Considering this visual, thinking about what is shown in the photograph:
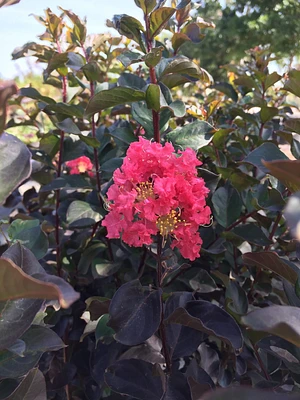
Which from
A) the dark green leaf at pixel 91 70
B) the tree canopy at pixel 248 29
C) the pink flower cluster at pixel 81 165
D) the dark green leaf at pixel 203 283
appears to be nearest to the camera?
the dark green leaf at pixel 203 283

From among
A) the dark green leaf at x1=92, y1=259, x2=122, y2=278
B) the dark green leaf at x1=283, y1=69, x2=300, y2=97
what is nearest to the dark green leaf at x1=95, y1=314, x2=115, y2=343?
the dark green leaf at x1=92, y1=259, x2=122, y2=278

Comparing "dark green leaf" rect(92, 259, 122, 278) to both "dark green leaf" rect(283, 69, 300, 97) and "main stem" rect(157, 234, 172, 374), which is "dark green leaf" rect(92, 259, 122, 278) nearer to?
"main stem" rect(157, 234, 172, 374)

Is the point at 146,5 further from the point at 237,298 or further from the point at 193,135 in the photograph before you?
the point at 237,298

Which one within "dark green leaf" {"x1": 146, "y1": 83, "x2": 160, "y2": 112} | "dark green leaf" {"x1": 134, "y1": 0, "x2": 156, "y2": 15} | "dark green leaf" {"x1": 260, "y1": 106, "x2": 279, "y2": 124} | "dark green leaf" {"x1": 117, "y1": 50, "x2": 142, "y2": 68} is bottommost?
"dark green leaf" {"x1": 260, "y1": 106, "x2": 279, "y2": 124}

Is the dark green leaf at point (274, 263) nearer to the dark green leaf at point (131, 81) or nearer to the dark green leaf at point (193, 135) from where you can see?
the dark green leaf at point (193, 135)

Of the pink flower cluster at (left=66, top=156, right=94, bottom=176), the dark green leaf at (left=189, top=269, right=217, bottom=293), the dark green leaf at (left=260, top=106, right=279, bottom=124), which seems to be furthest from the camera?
the pink flower cluster at (left=66, top=156, right=94, bottom=176)

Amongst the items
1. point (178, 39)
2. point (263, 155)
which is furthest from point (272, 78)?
point (263, 155)

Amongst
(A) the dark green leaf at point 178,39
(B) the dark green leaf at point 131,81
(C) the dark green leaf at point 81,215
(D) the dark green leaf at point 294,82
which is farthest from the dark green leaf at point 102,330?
(A) the dark green leaf at point 178,39

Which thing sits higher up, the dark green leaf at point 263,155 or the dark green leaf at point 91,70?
the dark green leaf at point 91,70

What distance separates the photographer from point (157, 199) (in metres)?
0.87

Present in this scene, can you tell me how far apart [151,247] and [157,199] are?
0.64 ft

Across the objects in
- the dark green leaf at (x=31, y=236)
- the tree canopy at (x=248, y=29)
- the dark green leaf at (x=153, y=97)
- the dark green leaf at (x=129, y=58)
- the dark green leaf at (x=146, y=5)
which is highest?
the dark green leaf at (x=146, y=5)

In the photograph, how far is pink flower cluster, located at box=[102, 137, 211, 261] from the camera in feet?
2.86

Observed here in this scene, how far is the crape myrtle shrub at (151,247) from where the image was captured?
736 millimetres
